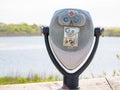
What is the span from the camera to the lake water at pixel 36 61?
5125mm

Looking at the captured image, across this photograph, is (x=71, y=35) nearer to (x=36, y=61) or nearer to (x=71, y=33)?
(x=71, y=33)

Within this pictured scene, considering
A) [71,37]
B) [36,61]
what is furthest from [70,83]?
[36,61]

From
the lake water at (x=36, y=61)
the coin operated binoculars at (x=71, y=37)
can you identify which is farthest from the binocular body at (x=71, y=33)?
the lake water at (x=36, y=61)

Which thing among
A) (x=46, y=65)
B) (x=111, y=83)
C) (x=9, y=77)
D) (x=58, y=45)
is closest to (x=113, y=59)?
(x=46, y=65)

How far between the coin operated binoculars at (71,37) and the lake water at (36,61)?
66.8 inches

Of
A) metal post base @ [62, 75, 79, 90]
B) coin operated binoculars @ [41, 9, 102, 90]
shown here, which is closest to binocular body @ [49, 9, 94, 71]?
coin operated binoculars @ [41, 9, 102, 90]

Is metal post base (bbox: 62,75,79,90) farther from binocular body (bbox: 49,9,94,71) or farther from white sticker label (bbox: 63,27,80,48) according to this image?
white sticker label (bbox: 63,27,80,48)

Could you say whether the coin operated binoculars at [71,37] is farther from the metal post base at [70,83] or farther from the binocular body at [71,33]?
the metal post base at [70,83]

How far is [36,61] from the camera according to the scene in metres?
5.78

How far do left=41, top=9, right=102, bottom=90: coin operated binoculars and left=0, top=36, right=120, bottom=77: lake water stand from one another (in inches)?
66.8

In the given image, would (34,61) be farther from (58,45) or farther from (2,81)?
(58,45)

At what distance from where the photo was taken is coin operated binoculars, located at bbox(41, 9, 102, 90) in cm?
278

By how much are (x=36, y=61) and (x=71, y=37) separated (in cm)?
305

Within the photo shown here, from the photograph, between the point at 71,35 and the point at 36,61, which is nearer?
the point at 71,35
